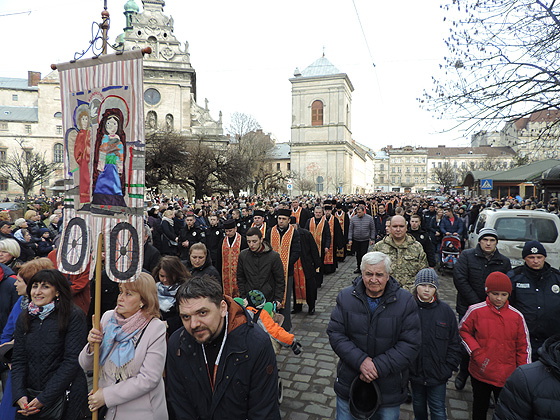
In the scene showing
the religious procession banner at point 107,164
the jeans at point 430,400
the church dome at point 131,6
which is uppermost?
the church dome at point 131,6

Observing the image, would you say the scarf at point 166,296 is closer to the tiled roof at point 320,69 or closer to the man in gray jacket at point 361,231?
the man in gray jacket at point 361,231

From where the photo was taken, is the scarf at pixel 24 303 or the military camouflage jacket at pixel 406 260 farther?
the military camouflage jacket at pixel 406 260

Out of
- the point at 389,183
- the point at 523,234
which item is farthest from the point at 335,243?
the point at 389,183

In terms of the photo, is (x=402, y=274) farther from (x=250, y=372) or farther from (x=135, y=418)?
(x=135, y=418)

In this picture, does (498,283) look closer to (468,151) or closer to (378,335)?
(378,335)

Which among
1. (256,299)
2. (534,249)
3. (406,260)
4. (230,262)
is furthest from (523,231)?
(256,299)

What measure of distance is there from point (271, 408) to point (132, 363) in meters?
1.13

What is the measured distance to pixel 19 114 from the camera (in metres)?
64.1

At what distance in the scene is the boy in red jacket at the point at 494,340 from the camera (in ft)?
10.9

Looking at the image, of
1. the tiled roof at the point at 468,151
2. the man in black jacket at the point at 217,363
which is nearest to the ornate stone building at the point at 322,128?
the man in black jacket at the point at 217,363

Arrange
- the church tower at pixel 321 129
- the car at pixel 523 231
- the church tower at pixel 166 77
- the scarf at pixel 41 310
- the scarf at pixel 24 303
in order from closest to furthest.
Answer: the scarf at pixel 41 310
the scarf at pixel 24 303
the car at pixel 523 231
the church tower at pixel 166 77
the church tower at pixel 321 129

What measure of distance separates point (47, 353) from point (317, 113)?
207ft

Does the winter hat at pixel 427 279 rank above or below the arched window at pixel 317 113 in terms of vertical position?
below

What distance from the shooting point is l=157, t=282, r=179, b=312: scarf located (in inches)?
155
